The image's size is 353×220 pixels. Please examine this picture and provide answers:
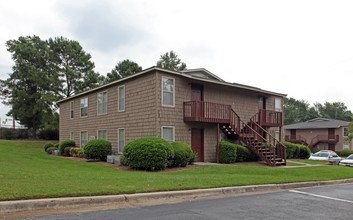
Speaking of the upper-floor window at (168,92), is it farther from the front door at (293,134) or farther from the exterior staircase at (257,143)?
the front door at (293,134)

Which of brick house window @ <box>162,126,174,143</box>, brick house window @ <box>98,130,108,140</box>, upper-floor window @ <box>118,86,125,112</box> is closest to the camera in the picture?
brick house window @ <box>162,126,174,143</box>

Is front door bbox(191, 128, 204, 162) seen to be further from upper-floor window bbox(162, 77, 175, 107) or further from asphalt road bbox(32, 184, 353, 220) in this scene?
asphalt road bbox(32, 184, 353, 220)

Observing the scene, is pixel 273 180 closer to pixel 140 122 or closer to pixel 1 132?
pixel 140 122

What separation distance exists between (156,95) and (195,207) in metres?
10.4

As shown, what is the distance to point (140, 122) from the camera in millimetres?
18000

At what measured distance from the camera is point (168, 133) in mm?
17297

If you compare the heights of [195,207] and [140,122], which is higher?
[140,122]

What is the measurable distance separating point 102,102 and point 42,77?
19.7 m

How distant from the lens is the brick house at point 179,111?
56.9ft

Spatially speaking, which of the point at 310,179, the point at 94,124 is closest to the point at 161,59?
the point at 94,124

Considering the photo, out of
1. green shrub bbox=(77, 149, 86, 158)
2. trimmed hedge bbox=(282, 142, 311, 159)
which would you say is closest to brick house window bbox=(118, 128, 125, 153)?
green shrub bbox=(77, 149, 86, 158)

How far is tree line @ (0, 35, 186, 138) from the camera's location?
126 ft

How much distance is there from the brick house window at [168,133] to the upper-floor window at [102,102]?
21.8 ft

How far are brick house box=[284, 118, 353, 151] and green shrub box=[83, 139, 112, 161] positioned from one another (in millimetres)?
40360
